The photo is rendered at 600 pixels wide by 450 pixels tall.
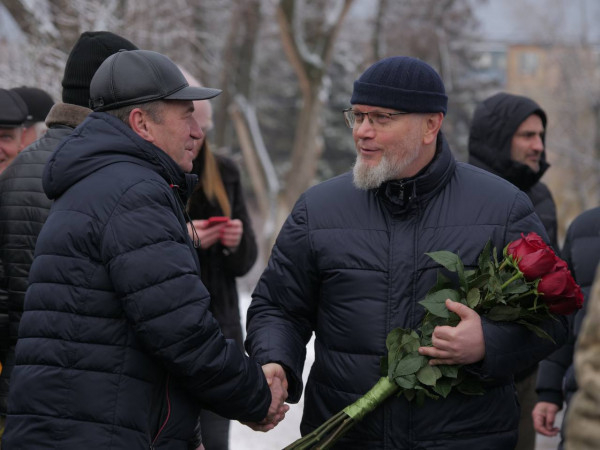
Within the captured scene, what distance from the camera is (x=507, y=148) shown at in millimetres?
5762

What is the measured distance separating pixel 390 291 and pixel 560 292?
603 millimetres

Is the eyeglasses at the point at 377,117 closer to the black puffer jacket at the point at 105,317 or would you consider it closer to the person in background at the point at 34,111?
the black puffer jacket at the point at 105,317

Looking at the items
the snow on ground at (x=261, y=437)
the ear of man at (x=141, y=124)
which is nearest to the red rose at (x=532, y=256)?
the ear of man at (x=141, y=124)

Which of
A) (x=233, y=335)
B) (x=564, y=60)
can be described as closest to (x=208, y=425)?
(x=233, y=335)

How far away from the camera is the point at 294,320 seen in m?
3.92

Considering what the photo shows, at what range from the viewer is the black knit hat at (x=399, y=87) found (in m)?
3.70

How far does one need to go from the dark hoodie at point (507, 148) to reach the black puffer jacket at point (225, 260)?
144 centimetres

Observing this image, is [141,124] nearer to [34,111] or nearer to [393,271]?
[393,271]

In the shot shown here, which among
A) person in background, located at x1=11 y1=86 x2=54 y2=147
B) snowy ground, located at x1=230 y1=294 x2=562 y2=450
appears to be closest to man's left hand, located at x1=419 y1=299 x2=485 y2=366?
person in background, located at x1=11 y1=86 x2=54 y2=147

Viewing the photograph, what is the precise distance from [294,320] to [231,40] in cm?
2036

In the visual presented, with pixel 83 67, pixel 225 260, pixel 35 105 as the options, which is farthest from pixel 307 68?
pixel 83 67

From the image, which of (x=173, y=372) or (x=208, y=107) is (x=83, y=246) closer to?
(x=173, y=372)

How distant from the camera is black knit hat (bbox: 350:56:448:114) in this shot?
12.1ft

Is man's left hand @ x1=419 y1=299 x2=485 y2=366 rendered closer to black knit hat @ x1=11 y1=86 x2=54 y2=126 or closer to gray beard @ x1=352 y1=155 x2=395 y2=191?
gray beard @ x1=352 y1=155 x2=395 y2=191
